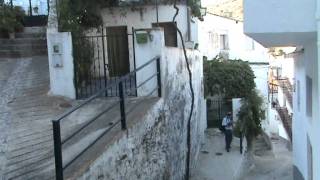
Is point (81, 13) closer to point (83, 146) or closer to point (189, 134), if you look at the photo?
point (189, 134)

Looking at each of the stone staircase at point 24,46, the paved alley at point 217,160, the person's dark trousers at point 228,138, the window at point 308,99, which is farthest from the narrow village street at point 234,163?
the stone staircase at point 24,46

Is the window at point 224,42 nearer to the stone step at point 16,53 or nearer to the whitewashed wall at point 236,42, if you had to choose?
the whitewashed wall at point 236,42

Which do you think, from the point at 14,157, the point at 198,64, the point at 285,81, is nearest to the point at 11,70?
the point at 14,157

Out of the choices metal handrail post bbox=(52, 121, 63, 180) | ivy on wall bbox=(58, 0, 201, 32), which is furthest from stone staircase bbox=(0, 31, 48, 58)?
metal handrail post bbox=(52, 121, 63, 180)

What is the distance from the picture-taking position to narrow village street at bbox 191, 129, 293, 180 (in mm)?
15062

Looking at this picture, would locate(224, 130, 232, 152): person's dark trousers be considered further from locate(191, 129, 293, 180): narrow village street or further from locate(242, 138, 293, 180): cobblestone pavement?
locate(242, 138, 293, 180): cobblestone pavement

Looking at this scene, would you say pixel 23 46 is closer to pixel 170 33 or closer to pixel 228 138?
pixel 170 33

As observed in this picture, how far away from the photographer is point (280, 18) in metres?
6.72

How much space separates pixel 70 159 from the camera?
7.16m

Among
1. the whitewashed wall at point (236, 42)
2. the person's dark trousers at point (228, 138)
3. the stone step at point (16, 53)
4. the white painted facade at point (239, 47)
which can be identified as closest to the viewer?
the stone step at point (16, 53)

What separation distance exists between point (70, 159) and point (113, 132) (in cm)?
111

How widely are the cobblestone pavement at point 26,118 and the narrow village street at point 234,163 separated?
16.2ft

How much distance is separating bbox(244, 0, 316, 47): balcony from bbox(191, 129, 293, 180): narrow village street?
299 inches

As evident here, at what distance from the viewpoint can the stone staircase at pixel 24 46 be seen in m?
13.6
